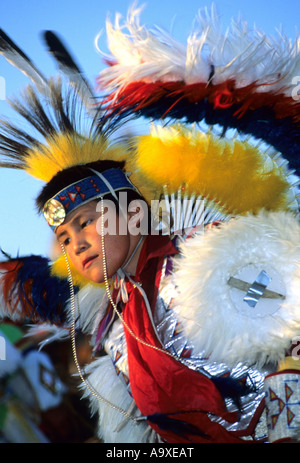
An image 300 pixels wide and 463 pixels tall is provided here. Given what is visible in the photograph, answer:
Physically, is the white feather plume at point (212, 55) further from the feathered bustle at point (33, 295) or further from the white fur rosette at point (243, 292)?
the feathered bustle at point (33, 295)

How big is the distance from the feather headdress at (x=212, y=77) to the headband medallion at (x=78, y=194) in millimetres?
394

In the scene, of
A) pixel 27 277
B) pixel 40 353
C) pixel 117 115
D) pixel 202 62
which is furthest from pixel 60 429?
pixel 202 62

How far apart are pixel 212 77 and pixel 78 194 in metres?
0.76

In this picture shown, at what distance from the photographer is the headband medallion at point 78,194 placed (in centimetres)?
218

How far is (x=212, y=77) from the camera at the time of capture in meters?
1.89

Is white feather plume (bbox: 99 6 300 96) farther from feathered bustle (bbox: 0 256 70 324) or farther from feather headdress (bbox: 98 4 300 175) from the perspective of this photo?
feathered bustle (bbox: 0 256 70 324)

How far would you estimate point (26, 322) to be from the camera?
8.70 feet

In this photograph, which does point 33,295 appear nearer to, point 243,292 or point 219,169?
point 219,169

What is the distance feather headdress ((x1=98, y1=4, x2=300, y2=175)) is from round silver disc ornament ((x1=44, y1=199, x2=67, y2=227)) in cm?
52

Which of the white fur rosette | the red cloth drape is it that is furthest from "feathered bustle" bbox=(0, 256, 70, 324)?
the white fur rosette

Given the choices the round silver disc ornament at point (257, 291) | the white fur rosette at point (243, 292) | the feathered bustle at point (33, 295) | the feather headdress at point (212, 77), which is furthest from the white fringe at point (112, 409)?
the feather headdress at point (212, 77)

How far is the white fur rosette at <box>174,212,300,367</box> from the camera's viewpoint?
1.59 m

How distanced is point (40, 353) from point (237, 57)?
1819 millimetres

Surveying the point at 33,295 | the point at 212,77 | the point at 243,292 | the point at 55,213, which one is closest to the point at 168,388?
the point at 243,292
